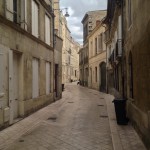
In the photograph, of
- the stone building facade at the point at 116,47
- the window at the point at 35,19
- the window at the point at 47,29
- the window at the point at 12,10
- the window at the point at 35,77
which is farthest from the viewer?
the window at the point at 47,29

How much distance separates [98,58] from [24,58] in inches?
973


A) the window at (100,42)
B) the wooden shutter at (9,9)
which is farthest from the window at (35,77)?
the window at (100,42)

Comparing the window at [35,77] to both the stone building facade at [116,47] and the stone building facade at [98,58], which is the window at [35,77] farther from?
the stone building facade at [98,58]

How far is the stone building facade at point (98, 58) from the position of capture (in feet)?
115

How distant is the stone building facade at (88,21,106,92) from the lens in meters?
35.2

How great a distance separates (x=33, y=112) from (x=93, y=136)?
573 cm

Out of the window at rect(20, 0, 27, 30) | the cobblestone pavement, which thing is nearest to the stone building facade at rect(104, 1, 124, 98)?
the cobblestone pavement

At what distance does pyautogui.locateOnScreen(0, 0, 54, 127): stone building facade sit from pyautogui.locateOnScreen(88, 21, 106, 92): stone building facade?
1588cm

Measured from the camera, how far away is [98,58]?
123ft

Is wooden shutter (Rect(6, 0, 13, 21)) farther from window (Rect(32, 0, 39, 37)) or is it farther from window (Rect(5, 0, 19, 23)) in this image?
window (Rect(32, 0, 39, 37))

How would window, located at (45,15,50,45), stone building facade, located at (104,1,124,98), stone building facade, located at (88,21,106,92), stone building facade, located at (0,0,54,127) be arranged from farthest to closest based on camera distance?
stone building facade, located at (88,21,106,92)
window, located at (45,15,50,45)
stone building facade, located at (104,1,124,98)
stone building facade, located at (0,0,54,127)

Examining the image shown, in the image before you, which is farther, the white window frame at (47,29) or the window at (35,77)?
the white window frame at (47,29)

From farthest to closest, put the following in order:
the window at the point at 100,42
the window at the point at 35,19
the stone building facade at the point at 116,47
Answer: the window at the point at 100,42 → the stone building facade at the point at 116,47 → the window at the point at 35,19

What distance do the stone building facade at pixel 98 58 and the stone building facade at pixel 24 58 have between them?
1588 cm
